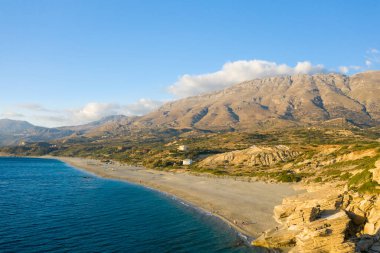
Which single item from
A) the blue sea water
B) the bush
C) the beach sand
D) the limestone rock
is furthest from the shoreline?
the limestone rock

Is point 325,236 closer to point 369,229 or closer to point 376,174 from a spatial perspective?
point 369,229

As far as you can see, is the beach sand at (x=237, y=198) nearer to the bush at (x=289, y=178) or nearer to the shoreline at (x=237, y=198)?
the shoreline at (x=237, y=198)

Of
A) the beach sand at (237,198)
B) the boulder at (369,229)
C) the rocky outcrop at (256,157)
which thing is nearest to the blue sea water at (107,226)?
the beach sand at (237,198)

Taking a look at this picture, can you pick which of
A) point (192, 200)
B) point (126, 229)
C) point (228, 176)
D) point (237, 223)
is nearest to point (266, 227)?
point (237, 223)

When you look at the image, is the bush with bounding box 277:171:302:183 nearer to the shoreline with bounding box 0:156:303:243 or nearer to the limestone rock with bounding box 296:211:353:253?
the shoreline with bounding box 0:156:303:243

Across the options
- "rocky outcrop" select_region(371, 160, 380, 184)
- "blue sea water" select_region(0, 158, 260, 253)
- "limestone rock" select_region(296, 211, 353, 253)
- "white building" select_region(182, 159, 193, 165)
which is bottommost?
"blue sea water" select_region(0, 158, 260, 253)

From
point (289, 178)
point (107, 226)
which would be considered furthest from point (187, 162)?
point (107, 226)

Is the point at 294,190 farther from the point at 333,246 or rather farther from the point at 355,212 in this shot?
the point at 333,246
